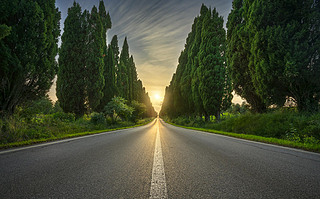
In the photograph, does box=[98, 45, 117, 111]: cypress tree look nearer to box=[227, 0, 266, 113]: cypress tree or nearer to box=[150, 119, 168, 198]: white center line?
box=[227, 0, 266, 113]: cypress tree

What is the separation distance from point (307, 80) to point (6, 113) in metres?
15.7

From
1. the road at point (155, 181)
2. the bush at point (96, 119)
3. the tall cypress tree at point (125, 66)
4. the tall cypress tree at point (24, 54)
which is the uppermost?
the tall cypress tree at point (125, 66)

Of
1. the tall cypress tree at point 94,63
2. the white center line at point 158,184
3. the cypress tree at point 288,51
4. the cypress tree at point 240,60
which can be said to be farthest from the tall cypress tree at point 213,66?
the white center line at point 158,184

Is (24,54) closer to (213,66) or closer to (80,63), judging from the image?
(80,63)

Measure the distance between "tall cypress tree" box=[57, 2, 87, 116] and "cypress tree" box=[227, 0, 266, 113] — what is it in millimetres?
15321

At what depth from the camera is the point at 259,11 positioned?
396 inches

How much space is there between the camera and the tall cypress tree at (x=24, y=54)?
6.88m

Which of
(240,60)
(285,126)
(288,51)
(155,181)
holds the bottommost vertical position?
(155,181)

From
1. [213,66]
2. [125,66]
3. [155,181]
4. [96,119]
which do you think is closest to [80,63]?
[96,119]

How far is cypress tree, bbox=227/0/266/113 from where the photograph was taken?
12.0 metres

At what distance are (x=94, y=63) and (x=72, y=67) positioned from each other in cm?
232

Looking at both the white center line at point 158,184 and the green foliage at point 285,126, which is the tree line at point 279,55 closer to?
the green foliage at point 285,126

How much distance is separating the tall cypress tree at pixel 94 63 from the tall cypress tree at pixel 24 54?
310 inches

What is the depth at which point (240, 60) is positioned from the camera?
1266 cm
